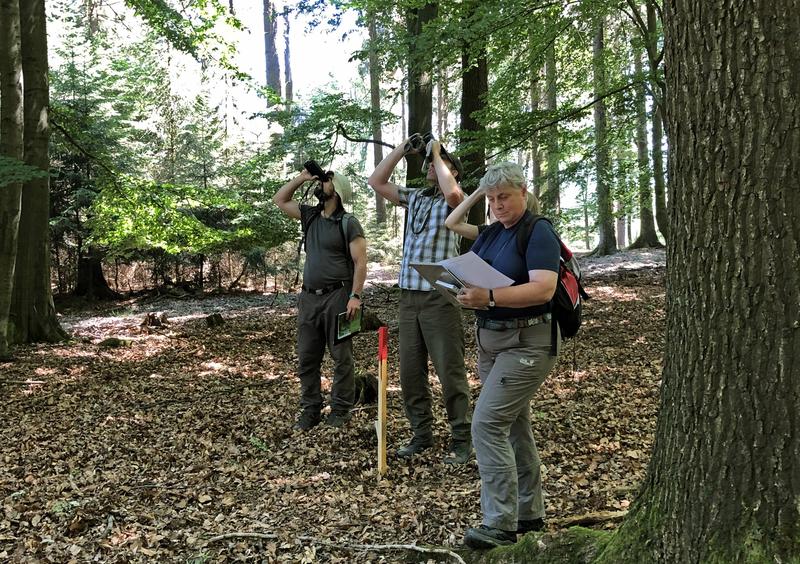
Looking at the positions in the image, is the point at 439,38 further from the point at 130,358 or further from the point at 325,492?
the point at 130,358

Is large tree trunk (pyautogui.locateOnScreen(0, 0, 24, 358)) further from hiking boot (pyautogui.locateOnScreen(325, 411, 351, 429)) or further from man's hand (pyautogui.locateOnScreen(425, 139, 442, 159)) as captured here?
man's hand (pyautogui.locateOnScreen(425, 139, 442, 159))

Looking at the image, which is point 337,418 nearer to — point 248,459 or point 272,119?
point 248,459

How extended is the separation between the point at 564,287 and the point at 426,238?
1.55 m

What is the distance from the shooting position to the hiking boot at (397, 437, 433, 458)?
4.36m

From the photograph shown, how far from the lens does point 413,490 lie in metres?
3.86

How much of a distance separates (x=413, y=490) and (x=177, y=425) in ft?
8.94

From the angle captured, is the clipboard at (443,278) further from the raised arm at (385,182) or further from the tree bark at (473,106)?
the tree bark at (473,106)

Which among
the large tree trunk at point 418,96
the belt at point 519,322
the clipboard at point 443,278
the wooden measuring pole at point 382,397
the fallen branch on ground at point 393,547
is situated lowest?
the fallen branch on ground at point 393,547

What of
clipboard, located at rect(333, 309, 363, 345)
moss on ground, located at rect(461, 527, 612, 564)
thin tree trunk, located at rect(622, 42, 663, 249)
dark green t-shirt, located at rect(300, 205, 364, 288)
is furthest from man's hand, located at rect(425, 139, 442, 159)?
thin tree trunk, located at rect(622, 42, 663, 249)

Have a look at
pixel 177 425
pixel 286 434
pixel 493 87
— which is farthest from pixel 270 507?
pixel 493 87

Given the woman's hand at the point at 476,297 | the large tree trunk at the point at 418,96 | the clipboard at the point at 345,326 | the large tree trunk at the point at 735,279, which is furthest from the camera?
the large tree trunk at the point at 418,96

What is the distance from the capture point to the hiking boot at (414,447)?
4.36 m

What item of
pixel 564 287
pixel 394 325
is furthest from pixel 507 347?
pixel 394 325

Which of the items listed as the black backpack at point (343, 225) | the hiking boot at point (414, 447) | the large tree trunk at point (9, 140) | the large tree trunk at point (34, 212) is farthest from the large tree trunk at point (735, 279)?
the large tree trunk at point (34, 212)
